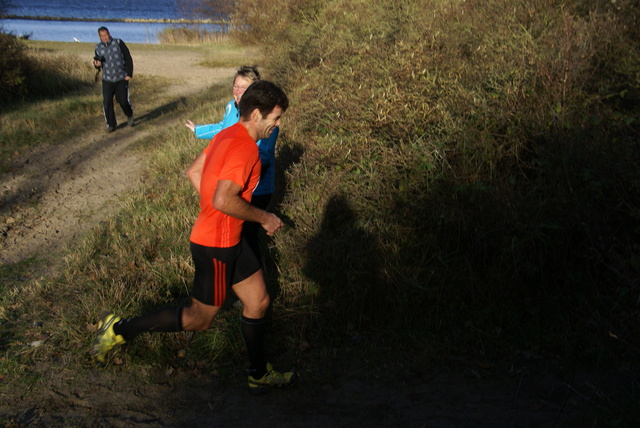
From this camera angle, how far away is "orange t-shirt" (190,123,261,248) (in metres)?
3.19

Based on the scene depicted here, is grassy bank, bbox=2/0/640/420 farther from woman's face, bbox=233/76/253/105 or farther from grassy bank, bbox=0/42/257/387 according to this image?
woman's face, bbox=233/76/253/105

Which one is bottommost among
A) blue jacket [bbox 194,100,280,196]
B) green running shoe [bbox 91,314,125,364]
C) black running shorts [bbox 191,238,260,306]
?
green running shoe [bbox 91,314,125,364]

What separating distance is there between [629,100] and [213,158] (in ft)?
13.9

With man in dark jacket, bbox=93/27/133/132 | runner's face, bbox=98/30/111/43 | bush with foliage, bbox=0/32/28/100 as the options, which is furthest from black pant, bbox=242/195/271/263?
bush with foliage, bbox=0/32/28/100

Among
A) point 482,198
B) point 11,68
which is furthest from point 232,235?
point 11,68

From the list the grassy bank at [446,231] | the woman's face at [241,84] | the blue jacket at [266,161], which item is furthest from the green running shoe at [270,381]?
the woman's face at [241,84]

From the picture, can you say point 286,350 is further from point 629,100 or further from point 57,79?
point 57,79

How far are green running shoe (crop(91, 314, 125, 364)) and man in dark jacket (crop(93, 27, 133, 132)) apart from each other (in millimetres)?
8097

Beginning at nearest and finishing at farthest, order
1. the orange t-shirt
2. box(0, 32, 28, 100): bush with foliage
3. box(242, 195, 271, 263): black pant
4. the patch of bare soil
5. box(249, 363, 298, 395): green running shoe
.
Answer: the orange t-shirt, the patch of bare soil, box(249, 363, 298, 395): green running shoe, box(242, 195, 271, 263): black pant, box(0, 32, 28, 100): bush with foliage

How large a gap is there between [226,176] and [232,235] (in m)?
0.44

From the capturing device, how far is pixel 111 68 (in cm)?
1096

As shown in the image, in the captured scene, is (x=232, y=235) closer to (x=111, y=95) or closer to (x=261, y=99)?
(x=261, y=99)

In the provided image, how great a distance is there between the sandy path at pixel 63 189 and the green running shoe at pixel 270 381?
10.7 feet

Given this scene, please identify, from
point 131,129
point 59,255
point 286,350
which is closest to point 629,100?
point 286,350
